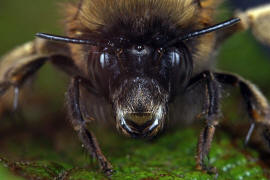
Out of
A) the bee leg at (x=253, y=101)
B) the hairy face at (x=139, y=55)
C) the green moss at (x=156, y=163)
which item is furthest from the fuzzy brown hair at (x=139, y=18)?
the green moss at (x=156, y=163)

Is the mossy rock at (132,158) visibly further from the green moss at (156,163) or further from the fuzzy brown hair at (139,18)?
the fuzzy brown hair at (139,18)

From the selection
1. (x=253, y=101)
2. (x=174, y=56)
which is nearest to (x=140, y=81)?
(x=174, y=56)

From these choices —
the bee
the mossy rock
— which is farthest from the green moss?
the bee

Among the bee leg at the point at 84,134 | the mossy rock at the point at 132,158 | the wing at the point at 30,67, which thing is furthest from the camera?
the wing at the point at 30,67

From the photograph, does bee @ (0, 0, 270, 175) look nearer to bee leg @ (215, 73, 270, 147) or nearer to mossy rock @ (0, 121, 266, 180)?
bee leg @ (215, 73, 270, 147)

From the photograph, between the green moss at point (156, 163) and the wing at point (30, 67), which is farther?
the wing at point (30, 67)

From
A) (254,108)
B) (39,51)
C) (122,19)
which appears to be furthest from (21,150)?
(254,108)

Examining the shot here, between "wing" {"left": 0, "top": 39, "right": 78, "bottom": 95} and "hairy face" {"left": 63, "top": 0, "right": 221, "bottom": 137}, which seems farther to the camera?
"wing" {"left": 0, "top": 39, "right": 78, "bottom": 95}
